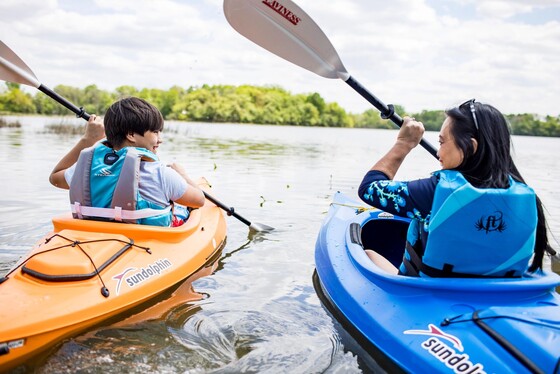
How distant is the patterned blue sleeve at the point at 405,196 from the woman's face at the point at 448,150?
11cm

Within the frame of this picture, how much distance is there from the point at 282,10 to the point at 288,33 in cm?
15

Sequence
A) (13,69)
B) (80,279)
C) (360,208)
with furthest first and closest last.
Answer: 1. (360,208)
2. (13,69)
3. (80,279)

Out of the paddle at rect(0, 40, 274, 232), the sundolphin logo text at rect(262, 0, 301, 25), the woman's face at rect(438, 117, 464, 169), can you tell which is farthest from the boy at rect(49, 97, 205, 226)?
the woman's face at rect(438, 117, 464, 169)

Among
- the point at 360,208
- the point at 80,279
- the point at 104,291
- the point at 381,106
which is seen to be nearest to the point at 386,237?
the point at 360,208

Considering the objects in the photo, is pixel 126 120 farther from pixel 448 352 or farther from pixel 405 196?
pixel 448 352

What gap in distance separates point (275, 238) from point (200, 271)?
1262 mm

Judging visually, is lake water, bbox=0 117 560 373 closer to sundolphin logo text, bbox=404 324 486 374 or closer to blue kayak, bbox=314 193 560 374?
blue kayak, bbox=314 193 560 374

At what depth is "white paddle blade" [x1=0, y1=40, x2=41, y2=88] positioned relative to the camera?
3553 millimetres

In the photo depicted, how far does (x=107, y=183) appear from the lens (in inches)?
110

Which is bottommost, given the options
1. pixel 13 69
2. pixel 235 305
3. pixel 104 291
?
pixel 235 305

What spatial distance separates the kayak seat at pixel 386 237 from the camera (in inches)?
147

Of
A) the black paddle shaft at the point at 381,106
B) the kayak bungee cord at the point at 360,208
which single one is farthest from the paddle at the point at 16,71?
the kayak bungee cord at the point at 360,208

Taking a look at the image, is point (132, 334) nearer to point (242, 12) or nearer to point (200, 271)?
point (200, 271)

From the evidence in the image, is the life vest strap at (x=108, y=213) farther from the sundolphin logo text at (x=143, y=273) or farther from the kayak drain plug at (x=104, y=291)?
the kayak drain plug at (x=104, y=291)
